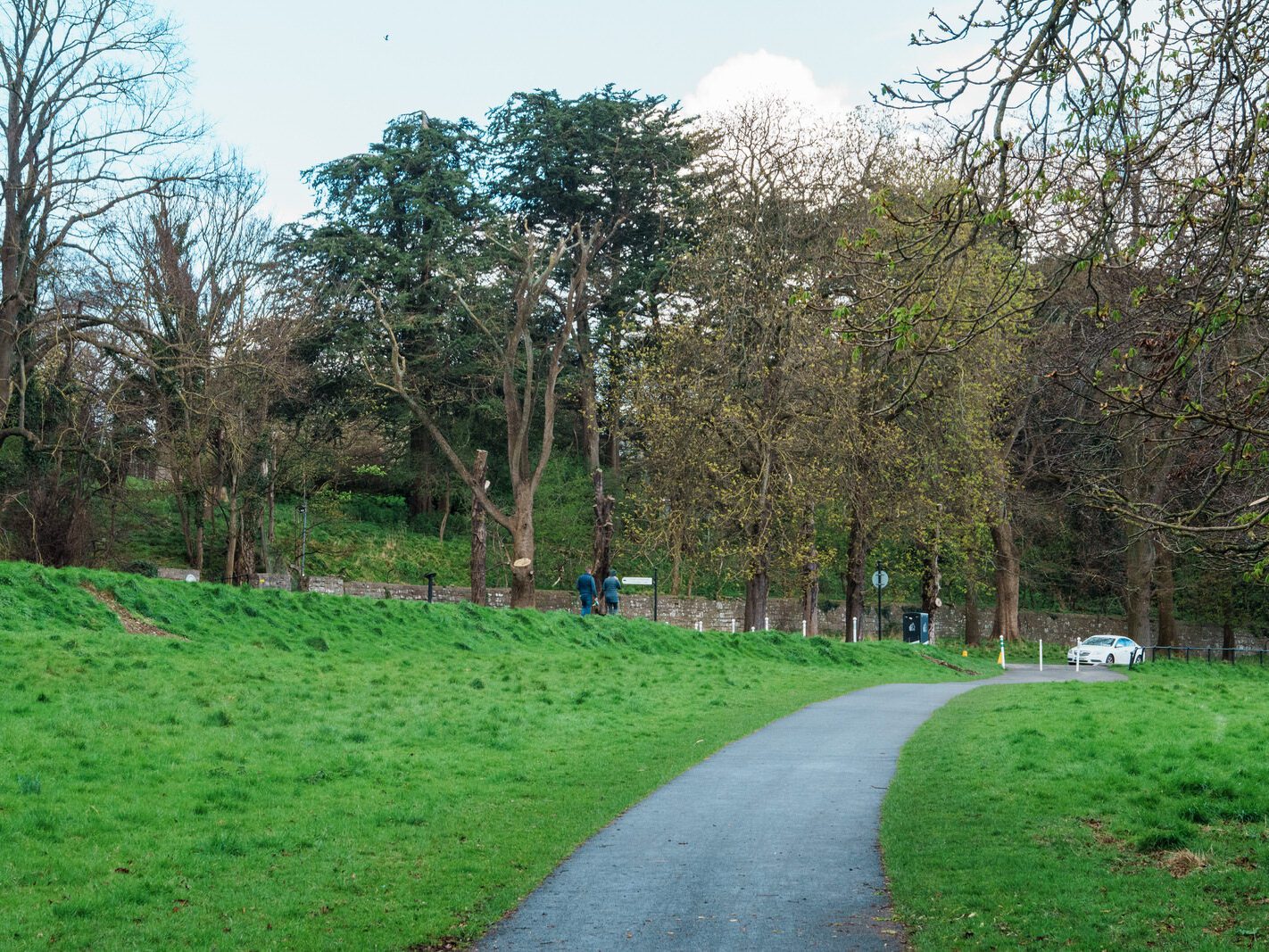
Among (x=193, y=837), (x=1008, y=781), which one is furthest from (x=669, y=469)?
(x=193, y=837)

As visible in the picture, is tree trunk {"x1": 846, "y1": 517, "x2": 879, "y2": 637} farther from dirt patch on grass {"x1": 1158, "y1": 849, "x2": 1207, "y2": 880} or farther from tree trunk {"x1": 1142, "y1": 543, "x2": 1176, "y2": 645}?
dirt patch on grass {"x1": 1158, "y1": 849, "x2": 1207, "y2": 880}

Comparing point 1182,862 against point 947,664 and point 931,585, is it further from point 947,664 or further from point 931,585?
point 931,585

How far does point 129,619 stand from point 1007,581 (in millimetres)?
32979

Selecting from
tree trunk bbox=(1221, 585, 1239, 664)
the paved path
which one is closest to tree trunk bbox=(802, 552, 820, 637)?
tree trunk bbox=(1221, 585, 1239, 664)

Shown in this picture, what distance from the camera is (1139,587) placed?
41406 millimetres

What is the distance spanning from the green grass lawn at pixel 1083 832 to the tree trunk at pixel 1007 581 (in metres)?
25.6

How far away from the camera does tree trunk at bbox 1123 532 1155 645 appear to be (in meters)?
41.3

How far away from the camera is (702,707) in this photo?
19312mm

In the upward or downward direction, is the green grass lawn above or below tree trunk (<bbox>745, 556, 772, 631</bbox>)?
below

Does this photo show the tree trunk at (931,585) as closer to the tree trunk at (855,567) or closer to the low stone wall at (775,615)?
the low stone wall at (775,615)

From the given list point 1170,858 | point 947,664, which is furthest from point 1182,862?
point 947,664

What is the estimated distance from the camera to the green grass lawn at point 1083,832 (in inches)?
289

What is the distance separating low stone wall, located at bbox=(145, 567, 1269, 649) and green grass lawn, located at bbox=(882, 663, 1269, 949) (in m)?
20.4

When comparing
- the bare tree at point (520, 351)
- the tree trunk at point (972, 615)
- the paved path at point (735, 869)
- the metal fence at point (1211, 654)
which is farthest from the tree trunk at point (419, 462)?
the paved path at point (735, 869)
